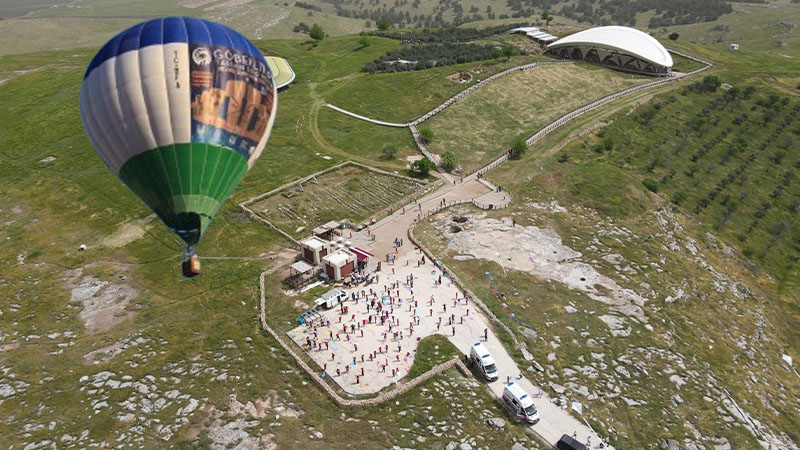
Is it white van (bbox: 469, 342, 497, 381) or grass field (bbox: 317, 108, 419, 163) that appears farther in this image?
grass field (bbox: 317, 108, 419, 163)

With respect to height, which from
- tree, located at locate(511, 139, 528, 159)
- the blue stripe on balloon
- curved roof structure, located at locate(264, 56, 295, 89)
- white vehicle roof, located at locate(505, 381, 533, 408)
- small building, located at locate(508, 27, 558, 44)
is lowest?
white vehicle roof, located at locate(505, 381, 533, 408)

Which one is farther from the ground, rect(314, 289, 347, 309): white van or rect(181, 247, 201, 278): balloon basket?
rect(181, 247, 201, 278): balloon basket

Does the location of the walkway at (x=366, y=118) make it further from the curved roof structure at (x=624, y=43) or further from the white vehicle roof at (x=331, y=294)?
the curved roof structure at (x=624, y=43)

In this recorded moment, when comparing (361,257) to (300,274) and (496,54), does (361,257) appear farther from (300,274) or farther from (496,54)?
(496,54)

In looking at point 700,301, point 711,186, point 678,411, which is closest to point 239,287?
point 678,411

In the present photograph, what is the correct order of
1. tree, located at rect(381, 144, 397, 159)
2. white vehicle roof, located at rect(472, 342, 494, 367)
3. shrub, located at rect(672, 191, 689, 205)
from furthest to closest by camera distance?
tree, located at rect(381, 144, 397, 159), shrub, located at rect(672, 191, 689, 205), white vehicle roof, located at rect(472, 342, 494, 367)

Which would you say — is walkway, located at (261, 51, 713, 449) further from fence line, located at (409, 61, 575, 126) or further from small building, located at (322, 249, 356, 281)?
small building, located at (322, 249, 356, 281)

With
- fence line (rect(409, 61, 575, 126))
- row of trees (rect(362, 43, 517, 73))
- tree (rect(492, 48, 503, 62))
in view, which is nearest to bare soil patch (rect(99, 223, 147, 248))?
fence line (rect(409, 61, 575, 126))

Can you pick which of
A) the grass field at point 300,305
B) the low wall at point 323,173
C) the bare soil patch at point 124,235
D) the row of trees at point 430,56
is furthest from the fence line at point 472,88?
the bare soil patch at point 124,235
